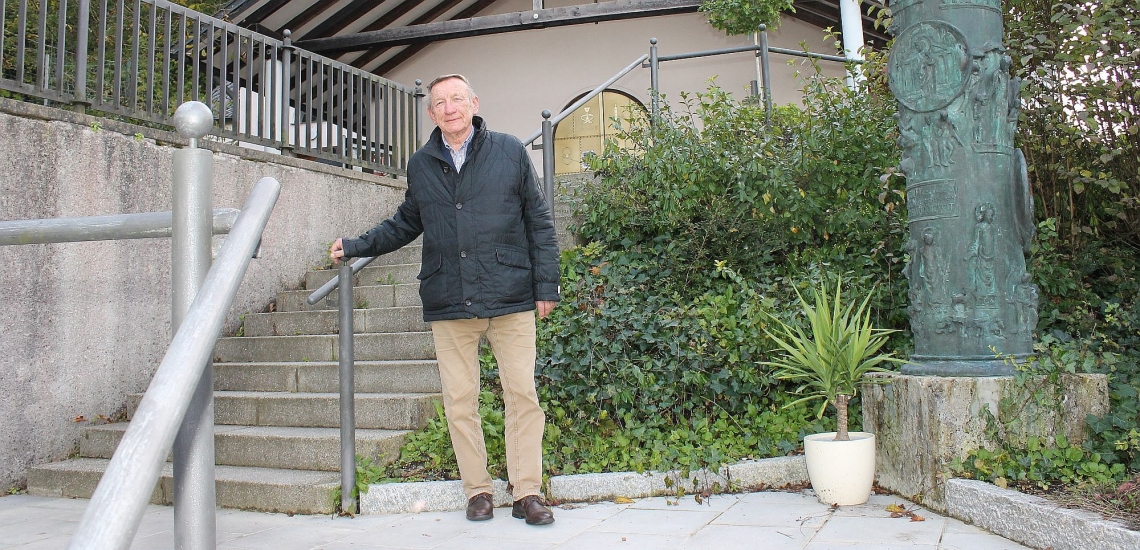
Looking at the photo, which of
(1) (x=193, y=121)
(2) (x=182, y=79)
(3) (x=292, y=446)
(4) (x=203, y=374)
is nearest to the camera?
(4) (x=203, y=374)

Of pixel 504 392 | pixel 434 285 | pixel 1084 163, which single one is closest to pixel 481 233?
pixel 434 285

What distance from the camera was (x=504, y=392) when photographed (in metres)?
2.97

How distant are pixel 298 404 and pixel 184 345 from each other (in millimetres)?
3110

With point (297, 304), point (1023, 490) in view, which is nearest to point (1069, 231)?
point (1023, 490)

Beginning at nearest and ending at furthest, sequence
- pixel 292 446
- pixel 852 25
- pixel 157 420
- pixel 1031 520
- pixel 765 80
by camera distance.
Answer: pixel 157 420, pixel 1031 520, pixel 292 446, pixel 765 80, pixel 852 25

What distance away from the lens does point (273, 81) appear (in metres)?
5.66

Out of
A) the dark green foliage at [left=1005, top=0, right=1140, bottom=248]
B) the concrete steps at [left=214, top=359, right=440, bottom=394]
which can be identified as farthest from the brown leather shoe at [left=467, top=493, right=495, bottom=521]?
the dark green foliage at [left=1005, top=0, right=1140, bottom=248]

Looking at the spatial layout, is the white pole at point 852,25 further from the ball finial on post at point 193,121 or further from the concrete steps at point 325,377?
the ball finial on post at point 193,121

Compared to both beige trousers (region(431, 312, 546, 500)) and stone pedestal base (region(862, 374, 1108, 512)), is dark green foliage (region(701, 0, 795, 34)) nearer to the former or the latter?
stone pedestal base (region(862, 374, 1108, 512))

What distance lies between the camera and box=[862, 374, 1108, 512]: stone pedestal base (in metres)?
2.87

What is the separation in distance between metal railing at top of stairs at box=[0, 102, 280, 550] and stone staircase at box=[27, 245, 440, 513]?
2088 millimetres

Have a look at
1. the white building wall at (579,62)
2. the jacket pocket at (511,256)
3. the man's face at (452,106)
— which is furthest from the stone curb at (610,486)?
the white building wall at (579,62)

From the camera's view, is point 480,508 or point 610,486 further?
point 610,486

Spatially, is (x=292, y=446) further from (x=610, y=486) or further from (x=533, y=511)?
(x=610, y=486)
